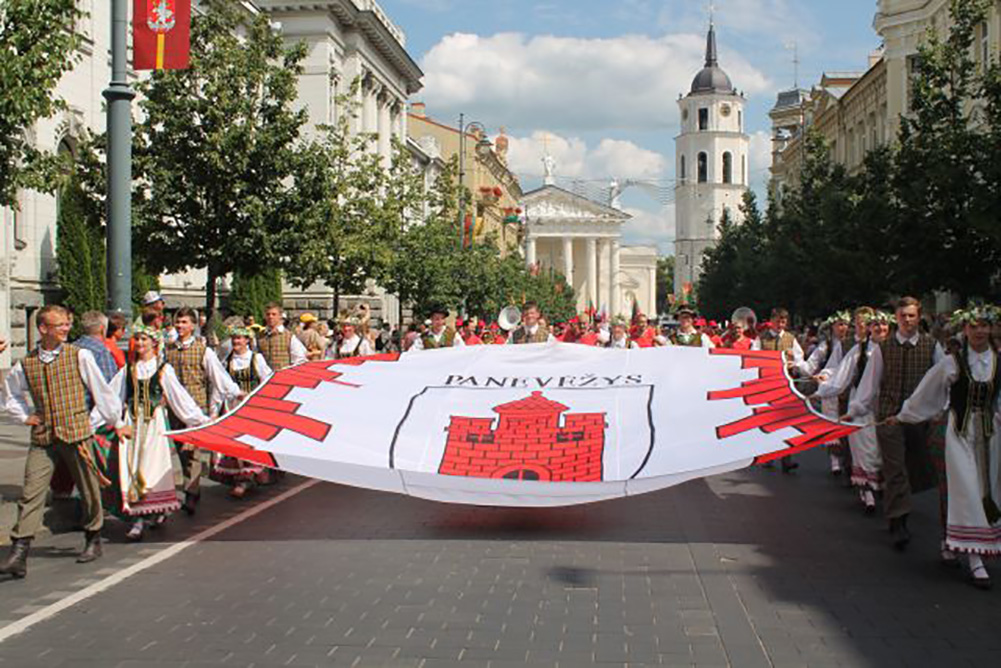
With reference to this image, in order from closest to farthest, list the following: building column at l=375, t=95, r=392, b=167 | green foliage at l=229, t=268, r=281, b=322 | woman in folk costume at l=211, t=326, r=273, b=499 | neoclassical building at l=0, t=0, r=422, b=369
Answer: woman in folk costume at l=211, t=326, r=273, b=499, neoclassical building at l=0, t=0, r=422, b=369, green foliage at l=229, t=268, r=281, b=322, building column at l=375, t=95, r=392, b=167

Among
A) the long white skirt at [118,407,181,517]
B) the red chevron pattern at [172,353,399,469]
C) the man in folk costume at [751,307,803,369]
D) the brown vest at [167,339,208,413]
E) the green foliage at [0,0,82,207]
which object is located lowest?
the long white skirt at [118,407,181,517]

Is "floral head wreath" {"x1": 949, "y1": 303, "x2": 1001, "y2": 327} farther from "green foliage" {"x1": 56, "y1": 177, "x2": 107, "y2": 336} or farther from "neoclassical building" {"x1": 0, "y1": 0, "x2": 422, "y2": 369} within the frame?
"green foliage" {"x1": 56, "y1": 177, "x2": 107, "y2": 336}

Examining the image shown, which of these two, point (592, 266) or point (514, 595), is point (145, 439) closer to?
point (514, 595)

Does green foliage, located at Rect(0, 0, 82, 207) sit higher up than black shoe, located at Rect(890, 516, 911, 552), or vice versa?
green foliage, located at Rect(0, 0, 82, 207)

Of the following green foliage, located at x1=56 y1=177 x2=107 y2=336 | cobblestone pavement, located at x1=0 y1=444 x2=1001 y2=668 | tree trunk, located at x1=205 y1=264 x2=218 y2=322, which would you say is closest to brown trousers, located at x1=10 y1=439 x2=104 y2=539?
cobblestone pavement, located at x1=0 y1=444 x2=1001 y2=668

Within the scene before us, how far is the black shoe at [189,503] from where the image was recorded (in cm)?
1130

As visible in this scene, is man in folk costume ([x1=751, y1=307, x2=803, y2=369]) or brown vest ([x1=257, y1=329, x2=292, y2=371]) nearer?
brown vest ([x1=257, y1=329, x2=292, y2=371])

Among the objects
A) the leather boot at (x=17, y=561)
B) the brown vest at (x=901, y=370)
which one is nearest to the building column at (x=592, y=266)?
the brown vest at (x=901, y=370)

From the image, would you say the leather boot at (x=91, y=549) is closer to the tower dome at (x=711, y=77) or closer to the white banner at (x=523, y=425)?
the white banner at (x=523, y=425)

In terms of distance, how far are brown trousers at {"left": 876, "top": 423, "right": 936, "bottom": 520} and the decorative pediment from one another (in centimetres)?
14515

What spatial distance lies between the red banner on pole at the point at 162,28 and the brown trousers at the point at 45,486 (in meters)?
6.64

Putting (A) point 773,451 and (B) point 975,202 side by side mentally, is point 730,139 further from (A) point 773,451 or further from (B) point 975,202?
(A) point 773,451

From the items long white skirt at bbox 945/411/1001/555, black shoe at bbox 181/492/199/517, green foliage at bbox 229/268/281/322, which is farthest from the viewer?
green foliage at bbox 229/268/281/322

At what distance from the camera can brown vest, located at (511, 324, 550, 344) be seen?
1628 cm
